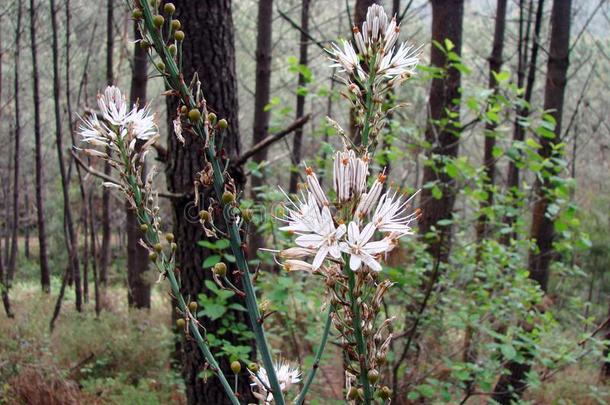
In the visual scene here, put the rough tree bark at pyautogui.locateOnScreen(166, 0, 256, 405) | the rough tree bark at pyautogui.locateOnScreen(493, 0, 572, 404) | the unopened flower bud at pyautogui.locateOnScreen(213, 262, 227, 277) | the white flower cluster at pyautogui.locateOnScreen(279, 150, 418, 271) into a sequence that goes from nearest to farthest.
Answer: the white flower cluster at pyautogui.locateOnScreen(279, 150, 418, 271) < the unopened flower bud at pyautogui.locateOnScreen(213, 262, 227, 277) < the rough tree bark at pyautogui.locateOnScreen(166, 0, 256, 405) < the rough tree bark at pyautogui.locateOnScreen(493, 0, 572, 404)

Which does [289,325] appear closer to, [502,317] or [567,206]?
[502,317]

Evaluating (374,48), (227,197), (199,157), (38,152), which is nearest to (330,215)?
(227,197)

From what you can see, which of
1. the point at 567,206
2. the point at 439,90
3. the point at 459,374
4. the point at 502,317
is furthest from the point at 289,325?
the point at 439,90

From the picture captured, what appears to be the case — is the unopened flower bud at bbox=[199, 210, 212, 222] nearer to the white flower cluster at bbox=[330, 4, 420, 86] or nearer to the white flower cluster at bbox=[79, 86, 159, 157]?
the white flower cluster at bbox=[79, 86, 159, 157]

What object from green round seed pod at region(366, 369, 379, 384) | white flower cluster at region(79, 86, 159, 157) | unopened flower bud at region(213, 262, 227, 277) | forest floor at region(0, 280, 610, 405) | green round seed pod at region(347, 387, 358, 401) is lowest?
forest floor at region(0, 280, 610, 405)

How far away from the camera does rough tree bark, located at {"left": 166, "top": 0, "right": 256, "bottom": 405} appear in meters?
3.82

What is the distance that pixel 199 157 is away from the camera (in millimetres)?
3803

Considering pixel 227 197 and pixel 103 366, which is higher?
pixel 227 197

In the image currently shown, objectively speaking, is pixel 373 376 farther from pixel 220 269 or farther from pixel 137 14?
pixel 137 14

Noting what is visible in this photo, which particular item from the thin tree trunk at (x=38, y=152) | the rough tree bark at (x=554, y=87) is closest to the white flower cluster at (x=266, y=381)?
the rough tree bark at (x=554, y=87)

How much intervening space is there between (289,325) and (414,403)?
1945 millimetres

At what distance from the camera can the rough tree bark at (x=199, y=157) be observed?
3824mm

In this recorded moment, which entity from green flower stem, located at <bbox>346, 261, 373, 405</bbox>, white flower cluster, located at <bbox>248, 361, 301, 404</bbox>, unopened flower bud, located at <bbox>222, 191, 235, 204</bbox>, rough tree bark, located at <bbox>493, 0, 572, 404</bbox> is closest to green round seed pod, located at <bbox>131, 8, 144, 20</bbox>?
unopened flower bud, located at <bbox>222, 191, 235, 204</bbox>

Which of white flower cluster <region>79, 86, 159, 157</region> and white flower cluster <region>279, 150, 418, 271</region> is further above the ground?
white flower cluster <region>79, 86, 159, 157</region>
